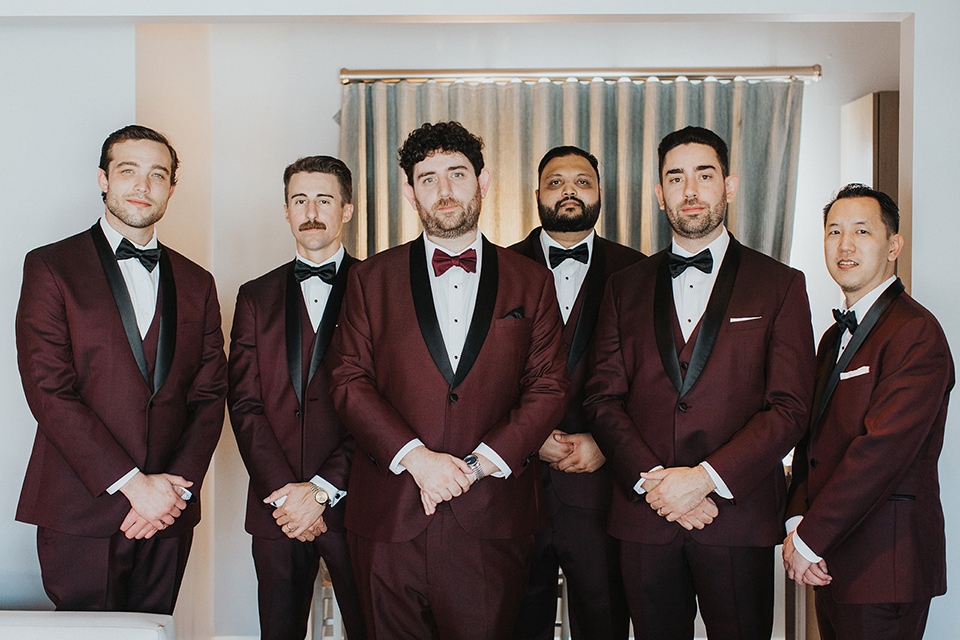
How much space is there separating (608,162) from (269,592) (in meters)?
2.78

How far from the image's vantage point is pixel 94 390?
2.77 metres

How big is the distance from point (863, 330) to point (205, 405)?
225 centimetres

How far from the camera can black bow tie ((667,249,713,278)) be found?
2836 millimetres

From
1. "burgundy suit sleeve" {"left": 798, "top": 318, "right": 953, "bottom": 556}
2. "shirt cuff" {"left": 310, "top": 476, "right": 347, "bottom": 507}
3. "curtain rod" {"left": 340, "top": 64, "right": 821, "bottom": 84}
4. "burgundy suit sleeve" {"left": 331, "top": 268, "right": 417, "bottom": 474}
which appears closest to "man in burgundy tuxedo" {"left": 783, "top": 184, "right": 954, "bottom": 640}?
"burgundy suit sleeve" {"left": 798, "top": 318, "right": 953, "bottom": 556}

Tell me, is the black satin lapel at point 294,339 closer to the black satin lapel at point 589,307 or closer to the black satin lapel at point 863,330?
the black satin lapel at point 589,307

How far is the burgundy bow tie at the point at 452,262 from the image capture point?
2.72 metres

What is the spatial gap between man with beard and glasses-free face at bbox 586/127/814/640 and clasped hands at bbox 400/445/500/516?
1.74 feet

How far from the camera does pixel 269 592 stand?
3047mm

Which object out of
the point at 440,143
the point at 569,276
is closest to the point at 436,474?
the point at 440,143

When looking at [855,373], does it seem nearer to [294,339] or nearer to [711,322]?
[711,322]

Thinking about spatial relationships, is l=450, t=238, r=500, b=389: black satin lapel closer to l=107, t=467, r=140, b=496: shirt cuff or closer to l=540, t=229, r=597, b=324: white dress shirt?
l=540, t=229, r=597, b=324: white dress shirt

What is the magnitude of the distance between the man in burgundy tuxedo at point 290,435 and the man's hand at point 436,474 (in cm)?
52

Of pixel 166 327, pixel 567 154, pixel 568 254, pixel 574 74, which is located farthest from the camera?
pixel 574 74

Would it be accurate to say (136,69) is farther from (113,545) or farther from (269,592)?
(269,592)
